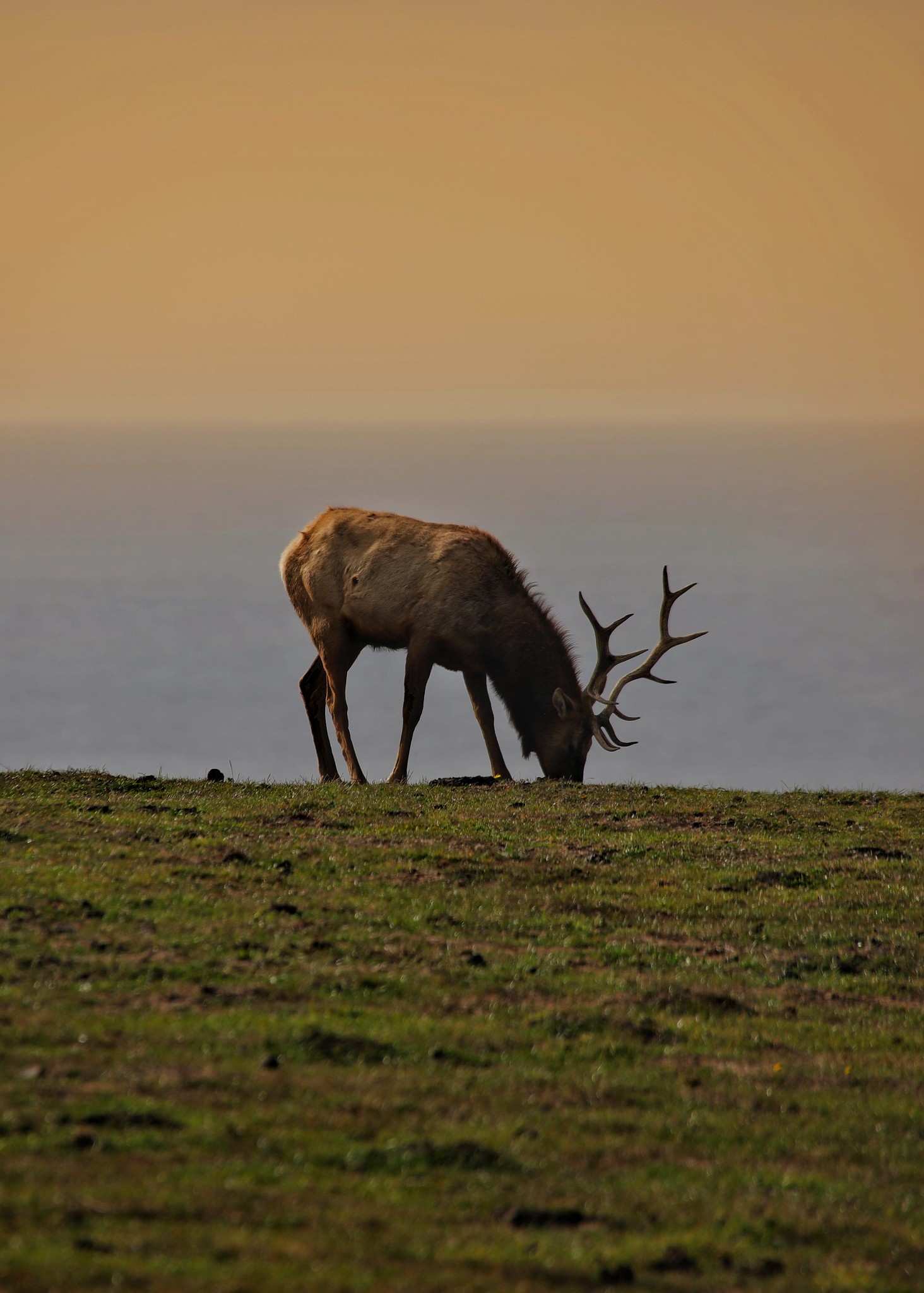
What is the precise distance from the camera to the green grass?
20.4ft

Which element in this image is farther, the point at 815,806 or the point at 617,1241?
the point at 815,806

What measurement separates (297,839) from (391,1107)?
302 inches

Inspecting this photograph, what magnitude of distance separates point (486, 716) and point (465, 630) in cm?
181

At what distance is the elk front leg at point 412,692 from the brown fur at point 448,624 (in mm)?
19

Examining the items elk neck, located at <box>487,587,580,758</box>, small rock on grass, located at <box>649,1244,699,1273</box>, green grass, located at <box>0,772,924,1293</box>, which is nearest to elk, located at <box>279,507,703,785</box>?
elk neck, located at <box>487,587,580,758</box>

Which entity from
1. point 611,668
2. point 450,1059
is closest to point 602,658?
point 611,668

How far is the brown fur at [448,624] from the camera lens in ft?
75.3

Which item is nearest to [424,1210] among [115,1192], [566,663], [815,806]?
[115,1192]

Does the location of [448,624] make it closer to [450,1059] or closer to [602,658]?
[602,658]

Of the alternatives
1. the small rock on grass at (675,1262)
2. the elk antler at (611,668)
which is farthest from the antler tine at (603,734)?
the small rock on grass at (675,1262)

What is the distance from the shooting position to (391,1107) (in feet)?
25.5

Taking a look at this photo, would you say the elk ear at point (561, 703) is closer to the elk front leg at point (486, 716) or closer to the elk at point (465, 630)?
the elk at point (465, 630)

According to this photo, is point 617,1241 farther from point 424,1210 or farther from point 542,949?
point 542,949

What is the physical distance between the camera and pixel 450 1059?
Result: 8.72 m
